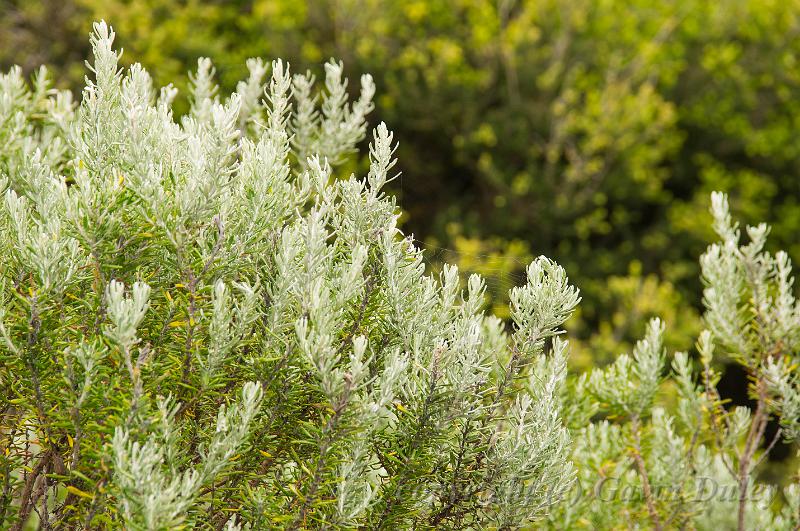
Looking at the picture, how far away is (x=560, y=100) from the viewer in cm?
1103

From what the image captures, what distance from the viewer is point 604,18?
11.2 m

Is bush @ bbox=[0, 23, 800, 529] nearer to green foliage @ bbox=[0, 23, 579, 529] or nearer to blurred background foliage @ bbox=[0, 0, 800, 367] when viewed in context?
green foliage @ bbox=[0, 23, 579, 529]

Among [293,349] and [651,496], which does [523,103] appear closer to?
[651,496]

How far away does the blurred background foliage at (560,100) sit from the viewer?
11.0m

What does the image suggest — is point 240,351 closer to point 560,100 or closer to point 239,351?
point 239,351

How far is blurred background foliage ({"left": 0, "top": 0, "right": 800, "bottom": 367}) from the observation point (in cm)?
1098

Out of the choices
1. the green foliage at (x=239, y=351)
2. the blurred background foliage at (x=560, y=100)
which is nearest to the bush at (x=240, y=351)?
the green foliage at (x=239, y=351)

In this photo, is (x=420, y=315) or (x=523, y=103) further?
(x=523, y=103)

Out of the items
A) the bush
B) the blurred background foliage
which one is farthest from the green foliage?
the blurred background foliage

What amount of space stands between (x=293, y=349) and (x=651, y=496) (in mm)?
1995

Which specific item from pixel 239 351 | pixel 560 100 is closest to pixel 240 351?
pixel 239 351

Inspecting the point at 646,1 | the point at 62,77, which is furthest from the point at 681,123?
the point at 62,77

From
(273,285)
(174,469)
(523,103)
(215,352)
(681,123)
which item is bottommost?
(174,469)

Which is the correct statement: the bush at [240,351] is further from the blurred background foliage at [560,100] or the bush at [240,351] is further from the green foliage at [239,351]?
the blurred background foliage at [560,100]
